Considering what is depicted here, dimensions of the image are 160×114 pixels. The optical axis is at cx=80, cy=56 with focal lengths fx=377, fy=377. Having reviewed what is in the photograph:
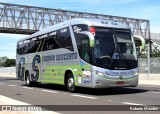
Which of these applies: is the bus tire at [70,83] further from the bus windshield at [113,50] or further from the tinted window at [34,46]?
the tinted window at [34,46]

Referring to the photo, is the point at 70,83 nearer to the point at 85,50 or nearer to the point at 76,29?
the point at 85,50

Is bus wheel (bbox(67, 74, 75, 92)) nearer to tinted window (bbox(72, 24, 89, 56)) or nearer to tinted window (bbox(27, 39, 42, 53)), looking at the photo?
tinted window (bbox(72, 24, 89, 56))

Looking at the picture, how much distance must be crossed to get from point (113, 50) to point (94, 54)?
898 millimetres

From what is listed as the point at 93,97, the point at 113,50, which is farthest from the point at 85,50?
the point at 93,97

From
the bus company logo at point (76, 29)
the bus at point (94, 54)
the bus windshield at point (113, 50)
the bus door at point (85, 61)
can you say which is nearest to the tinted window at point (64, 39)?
the bus at point (94, 54)

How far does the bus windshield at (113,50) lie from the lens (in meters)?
16.5

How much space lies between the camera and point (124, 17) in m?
67.7

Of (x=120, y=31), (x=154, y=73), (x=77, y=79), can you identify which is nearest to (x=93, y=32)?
(x=120, y=31)

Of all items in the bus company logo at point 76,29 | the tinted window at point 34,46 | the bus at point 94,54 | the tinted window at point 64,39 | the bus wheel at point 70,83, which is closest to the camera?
the bus at point 94,54

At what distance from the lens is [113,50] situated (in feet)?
54.9

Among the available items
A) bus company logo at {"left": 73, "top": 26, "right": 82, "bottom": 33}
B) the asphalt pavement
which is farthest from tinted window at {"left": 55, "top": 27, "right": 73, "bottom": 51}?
the asphalt pavement

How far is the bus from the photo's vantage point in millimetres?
16516

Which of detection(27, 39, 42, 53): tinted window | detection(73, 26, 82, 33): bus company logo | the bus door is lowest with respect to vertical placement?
the bus door

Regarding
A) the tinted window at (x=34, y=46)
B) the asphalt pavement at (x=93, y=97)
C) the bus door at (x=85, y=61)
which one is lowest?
the asphalt pavement at (x=93, y=97)
